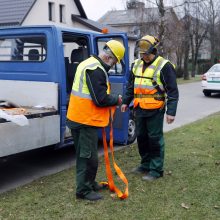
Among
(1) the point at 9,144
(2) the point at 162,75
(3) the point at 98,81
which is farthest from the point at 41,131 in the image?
(2) the point at 162,75

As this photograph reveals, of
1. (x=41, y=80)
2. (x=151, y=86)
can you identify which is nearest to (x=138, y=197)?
(x=151, y=86)

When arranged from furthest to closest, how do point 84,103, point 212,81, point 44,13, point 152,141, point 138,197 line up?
point 44,13
point 212,81
point 152,141
point 138,197
point 84,103

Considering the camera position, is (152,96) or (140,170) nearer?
(152,96)

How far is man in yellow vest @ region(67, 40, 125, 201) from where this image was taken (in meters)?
4.50

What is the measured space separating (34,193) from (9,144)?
72 centimetres

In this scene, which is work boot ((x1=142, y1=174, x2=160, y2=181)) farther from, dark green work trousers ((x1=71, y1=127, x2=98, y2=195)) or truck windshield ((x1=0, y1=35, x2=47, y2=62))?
truck windshield ((x1=0, y1=35, x2=47, y2=62))

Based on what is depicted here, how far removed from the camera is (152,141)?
5422mm

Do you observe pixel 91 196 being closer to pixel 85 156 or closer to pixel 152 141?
pixel 85 156

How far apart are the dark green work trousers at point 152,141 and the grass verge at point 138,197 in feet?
0.70

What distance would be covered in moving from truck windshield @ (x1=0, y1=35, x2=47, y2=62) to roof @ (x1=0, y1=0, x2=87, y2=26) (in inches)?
708

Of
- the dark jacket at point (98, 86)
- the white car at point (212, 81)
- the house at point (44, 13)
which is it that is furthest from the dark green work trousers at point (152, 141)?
the house at point (44, 13)

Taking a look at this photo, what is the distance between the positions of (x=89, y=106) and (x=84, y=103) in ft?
0.22

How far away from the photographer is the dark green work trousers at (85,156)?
15.2ft

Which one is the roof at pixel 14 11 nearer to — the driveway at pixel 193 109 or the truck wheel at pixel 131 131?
the driveway at pixel 193 109
